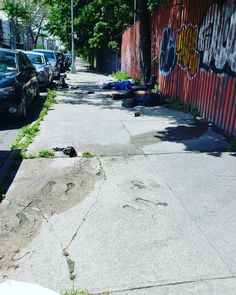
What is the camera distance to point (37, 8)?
53.6m

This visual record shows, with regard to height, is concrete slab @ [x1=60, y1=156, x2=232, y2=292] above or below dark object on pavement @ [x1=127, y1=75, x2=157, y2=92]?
below

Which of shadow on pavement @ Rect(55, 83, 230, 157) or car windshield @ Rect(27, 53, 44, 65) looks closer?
shadow on pavement @ Rect(55, 83, 230, 157)

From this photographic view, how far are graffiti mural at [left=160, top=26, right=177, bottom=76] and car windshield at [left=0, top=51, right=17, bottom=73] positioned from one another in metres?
5.15

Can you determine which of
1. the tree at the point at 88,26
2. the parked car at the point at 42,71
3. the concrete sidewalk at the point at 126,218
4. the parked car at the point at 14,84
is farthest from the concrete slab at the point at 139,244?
the tree at the point at 88,26

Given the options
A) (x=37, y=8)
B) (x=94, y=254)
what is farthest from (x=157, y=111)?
(x=37, y=8)

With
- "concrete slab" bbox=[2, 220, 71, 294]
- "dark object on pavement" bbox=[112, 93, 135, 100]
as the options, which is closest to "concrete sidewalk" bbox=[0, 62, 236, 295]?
"concrete slab" bbox=[2, 220, 71, 294]

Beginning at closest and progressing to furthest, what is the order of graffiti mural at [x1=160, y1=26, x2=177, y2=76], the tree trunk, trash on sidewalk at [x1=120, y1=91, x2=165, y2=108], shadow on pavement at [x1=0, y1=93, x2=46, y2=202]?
shadow on pavement at [x1=0, y1=93, x2=46, y2=202] → trash on sidewalk at [x1=120, y1=91, x2=165, y2=108] → graffiti mural at [x1=160, y1=26, x2=177, y2=76] → the tree trunk

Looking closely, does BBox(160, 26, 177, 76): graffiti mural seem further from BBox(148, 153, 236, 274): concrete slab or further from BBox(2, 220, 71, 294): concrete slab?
BBox(2, 220, 71, 294): concrete slab

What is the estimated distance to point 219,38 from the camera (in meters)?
7.89

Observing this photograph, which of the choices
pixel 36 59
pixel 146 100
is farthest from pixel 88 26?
pixel 146 100

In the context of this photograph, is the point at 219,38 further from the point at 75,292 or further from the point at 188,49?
the point at 75,292

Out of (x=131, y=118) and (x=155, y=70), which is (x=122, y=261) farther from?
(x=155, y=70)

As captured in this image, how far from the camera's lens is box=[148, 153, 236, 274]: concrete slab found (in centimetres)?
356

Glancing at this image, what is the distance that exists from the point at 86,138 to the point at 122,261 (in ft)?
13.9
